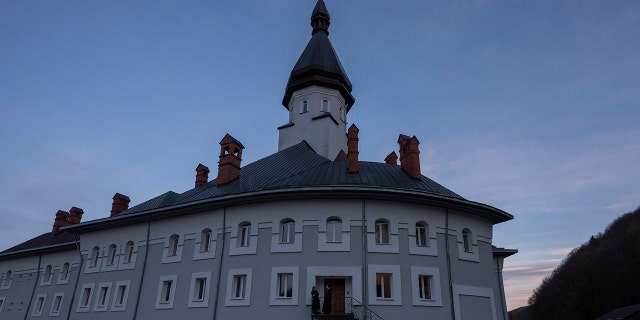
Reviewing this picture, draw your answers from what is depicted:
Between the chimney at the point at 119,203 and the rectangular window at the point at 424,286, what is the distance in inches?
871

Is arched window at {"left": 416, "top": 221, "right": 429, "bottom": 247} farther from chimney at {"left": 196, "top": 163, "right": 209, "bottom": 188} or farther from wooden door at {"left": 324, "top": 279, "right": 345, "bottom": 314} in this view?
chimney at {"left": 196, "top": 163, "right": 209, "bottom": 188}

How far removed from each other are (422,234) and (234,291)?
31.0 ft

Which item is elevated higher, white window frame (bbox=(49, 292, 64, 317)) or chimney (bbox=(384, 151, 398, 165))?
chimney (bbox=(384, 151, 398, 165))

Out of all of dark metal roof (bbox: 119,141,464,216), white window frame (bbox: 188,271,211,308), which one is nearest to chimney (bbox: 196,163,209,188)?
dark metal roof (bbox: 119,141,464,216)

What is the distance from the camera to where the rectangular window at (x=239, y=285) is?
22031 mm

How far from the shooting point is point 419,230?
2253 centimetres

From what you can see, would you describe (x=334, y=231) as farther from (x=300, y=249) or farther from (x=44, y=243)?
(x=44, y=243)

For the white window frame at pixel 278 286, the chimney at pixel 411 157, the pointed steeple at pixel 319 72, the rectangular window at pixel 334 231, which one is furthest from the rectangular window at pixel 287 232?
the pointed steeple at pixel 319 72

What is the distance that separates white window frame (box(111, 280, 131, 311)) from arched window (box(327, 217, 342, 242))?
12215mm

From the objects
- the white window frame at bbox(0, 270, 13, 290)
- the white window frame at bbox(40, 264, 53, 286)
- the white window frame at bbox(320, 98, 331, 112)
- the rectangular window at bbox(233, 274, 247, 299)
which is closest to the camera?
the rectangular window at bbox(233, 274, 247, 299)

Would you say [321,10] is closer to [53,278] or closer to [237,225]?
[237,225]

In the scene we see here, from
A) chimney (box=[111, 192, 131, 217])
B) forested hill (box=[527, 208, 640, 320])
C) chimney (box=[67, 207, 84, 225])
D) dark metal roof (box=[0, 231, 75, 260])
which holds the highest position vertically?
forested hill (box=[527, 208, 640, 320])

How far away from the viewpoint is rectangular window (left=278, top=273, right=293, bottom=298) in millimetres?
21188

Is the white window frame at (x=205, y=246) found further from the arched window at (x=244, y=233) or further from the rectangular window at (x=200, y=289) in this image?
the arched window at (x=244, y=233)
